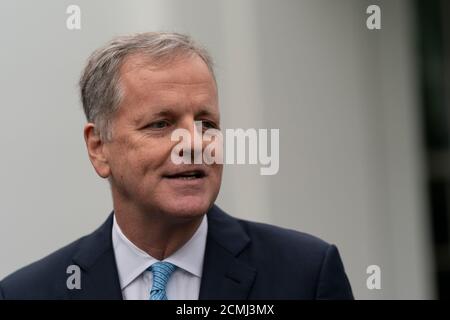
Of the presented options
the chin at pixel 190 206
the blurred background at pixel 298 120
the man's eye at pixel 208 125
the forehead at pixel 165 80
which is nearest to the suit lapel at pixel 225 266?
the chin at pixel 190 206

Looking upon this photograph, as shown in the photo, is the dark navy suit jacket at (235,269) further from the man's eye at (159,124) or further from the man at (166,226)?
the man's eye at (159,124)

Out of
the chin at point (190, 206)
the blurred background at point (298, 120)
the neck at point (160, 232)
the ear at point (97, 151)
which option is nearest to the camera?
the chin at point (190, 206)

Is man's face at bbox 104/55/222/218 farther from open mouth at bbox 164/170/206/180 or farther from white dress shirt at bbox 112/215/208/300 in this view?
white dress shirt at bbox 112/215/208/300

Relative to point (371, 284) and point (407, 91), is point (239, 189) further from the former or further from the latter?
point (407, 91)

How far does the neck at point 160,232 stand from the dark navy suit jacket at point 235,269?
2.7 inches

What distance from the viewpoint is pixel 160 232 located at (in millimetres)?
2176

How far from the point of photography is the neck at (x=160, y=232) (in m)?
2.16

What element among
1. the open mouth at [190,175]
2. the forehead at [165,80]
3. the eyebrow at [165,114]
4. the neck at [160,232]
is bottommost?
the neck at [160,232]

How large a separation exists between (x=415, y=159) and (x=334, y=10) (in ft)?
2.29

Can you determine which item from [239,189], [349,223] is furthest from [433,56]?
[239,189]

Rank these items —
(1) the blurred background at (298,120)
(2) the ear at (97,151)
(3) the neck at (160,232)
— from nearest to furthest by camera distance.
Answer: (3) the neck at (160,232)
(2) the ear at (97,151)
(1) the blurred background at (298,120)

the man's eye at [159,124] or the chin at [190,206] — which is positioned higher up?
the man's eye at [159,124]

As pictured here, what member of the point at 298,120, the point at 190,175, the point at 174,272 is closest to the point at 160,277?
the point at 174,272

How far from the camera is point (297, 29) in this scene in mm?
2998
